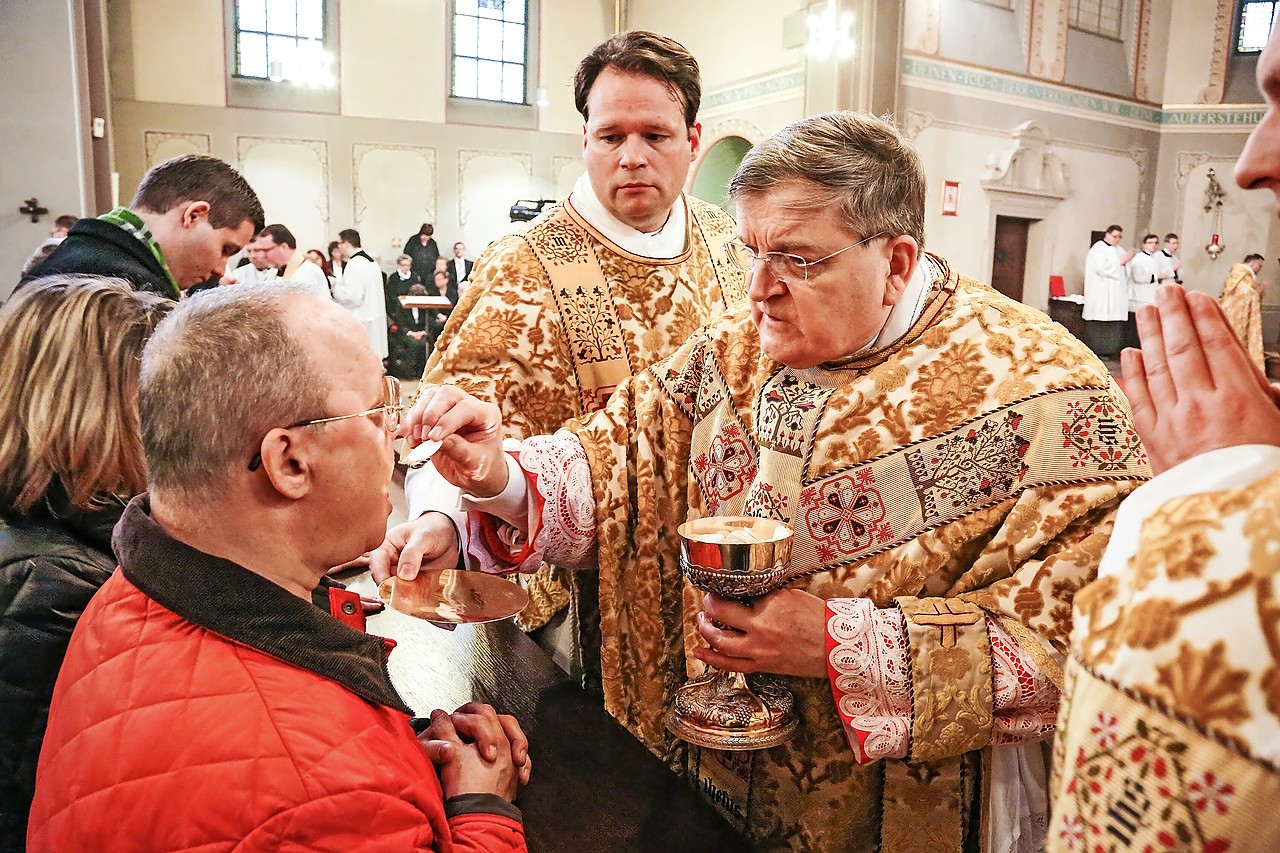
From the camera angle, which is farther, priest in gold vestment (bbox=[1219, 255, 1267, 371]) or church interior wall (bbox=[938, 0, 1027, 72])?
priest in gold vestment (bbox=[1219, 255, 1267, 371])

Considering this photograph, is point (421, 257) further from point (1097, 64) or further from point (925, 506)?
point (925, 506)

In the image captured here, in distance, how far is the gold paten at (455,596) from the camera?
163 cm

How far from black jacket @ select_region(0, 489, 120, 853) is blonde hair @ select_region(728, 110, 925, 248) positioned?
1290 mm

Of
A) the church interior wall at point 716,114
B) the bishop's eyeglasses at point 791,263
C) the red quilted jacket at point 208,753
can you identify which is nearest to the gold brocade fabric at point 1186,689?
the red quilted jacket at point 208,753

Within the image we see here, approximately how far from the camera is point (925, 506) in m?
1.60

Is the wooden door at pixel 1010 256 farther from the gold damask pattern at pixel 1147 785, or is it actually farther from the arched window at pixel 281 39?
the gold damask pattern at pixel 1147 785

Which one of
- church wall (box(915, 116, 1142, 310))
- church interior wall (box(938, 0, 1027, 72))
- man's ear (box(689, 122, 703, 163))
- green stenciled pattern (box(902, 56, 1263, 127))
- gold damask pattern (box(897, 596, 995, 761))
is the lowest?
gold damask pattern (box(897, 596, 995, 761))

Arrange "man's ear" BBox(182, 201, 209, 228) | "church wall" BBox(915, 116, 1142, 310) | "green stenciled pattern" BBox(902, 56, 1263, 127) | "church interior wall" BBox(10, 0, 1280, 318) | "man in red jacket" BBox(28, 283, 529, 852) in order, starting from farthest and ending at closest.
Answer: "church interior wall" BBox(10, 0, 1280, 318) < "church wall" BBox(915, 116, 1142, 310) < "green stenciled pattern" BBox(902, 56, 1263, 127) < "man's ear" BBox(182, 201, 209, 228) < "man in red jacket" BBox(28, 283, 529, 852)

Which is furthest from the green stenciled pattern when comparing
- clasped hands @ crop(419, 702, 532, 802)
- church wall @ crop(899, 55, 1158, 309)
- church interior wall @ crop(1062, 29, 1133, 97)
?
clasped hands @ crop(419, 702, 532, 802)

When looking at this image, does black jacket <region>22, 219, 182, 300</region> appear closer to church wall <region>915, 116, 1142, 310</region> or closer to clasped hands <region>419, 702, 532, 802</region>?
clasped hands <region>419, 702, 532, 802</region>

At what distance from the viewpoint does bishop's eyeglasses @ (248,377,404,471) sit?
3.76ft

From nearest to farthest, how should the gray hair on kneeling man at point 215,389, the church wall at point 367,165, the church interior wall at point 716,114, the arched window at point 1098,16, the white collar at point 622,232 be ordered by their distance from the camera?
1. the gray hair on kneeling man at point 215,389
2. the white collar at point 622,232
3. the church interior wall at point 716,114
4. the arched window at point 1098,16
5. the church wall at point 367,165

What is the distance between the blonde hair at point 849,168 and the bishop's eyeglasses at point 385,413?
2.20 feet

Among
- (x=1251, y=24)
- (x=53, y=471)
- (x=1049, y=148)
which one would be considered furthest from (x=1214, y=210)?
(x=53, y=471)
